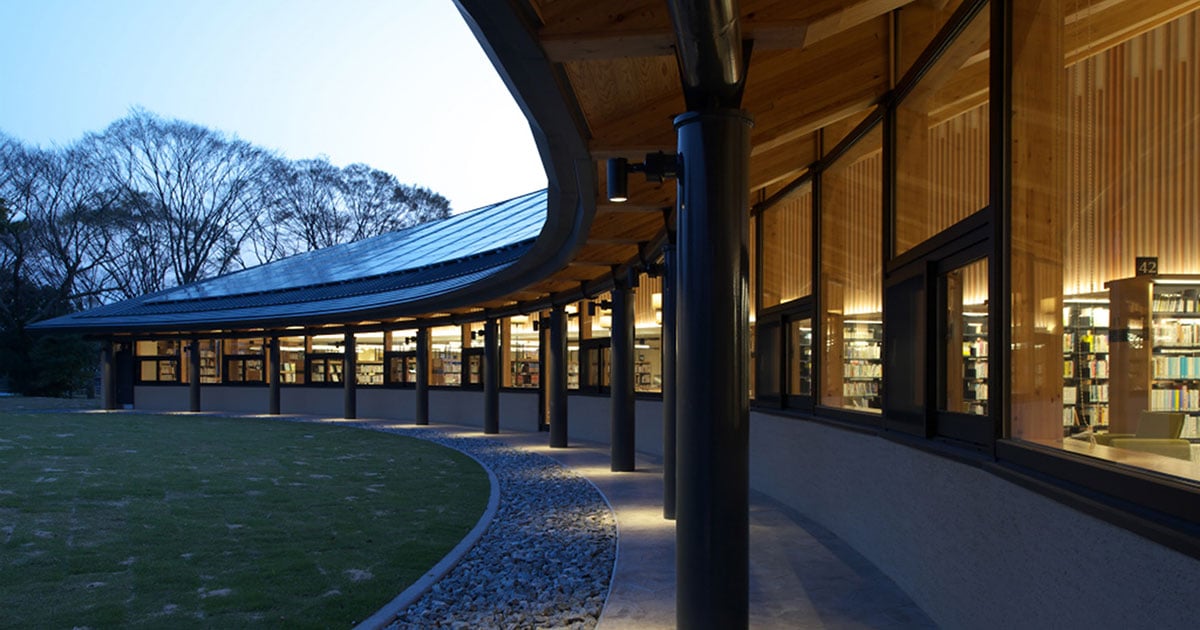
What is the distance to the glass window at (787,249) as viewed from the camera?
431 inches

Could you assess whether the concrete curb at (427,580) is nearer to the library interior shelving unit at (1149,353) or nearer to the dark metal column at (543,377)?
the library interior shelving unit at (1149,353)

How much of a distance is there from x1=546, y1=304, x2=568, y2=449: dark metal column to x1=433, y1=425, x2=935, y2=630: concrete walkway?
829 cm

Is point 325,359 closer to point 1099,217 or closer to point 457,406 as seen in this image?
point 457,406

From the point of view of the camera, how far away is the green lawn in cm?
706

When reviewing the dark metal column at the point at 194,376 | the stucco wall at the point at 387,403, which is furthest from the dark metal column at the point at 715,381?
the dark metal column at the point at 194,376

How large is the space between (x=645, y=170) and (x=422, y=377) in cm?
2288

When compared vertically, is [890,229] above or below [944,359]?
above

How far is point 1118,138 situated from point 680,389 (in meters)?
2.54

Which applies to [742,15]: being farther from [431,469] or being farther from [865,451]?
[431,469]

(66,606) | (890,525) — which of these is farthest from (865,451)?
(66,606)

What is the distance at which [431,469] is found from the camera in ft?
53.4

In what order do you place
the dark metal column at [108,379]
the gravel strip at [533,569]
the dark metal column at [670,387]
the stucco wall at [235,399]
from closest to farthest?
the gravel strip at [533,569], the dark metal column at [670,387], the stucco wall at [235,399], the dark metal column at [108,379]

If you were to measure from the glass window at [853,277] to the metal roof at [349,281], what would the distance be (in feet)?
38.3

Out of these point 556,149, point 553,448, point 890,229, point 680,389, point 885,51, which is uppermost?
point 885,51
